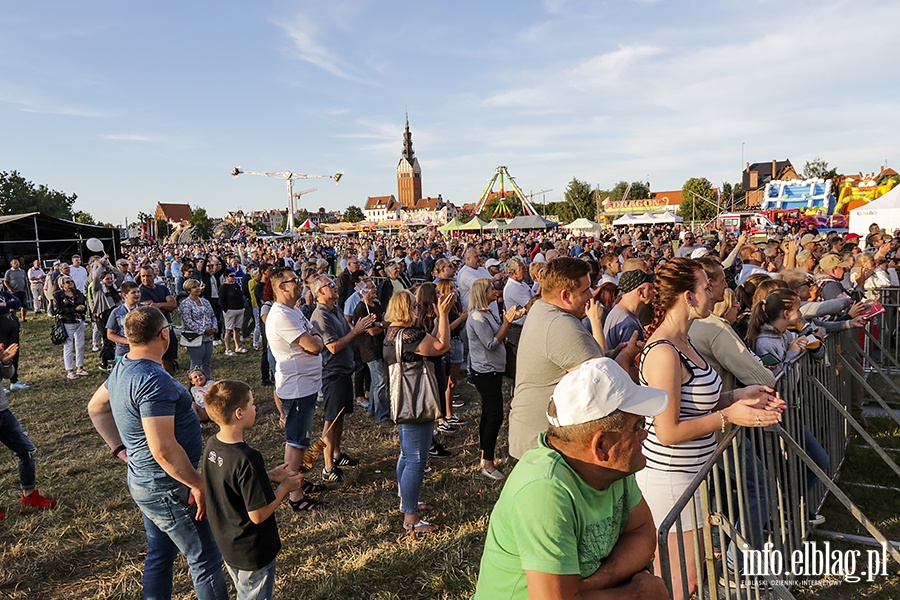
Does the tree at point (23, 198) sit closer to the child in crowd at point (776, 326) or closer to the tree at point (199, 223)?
the tree at point (199, 223)

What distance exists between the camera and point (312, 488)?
16.4ft

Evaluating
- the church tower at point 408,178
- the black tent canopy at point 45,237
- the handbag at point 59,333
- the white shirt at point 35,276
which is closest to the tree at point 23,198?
the black tent canopy at point 45,237

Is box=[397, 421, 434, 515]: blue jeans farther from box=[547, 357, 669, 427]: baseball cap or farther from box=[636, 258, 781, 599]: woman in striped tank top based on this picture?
box=[547, 357, 669, 427]: baseball cap

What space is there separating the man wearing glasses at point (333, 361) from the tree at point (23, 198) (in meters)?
56.8

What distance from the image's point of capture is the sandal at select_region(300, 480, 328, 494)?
16.2 ft

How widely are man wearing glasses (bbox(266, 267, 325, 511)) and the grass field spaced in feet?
1.91

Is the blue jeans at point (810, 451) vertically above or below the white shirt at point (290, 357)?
below

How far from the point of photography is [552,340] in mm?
3090

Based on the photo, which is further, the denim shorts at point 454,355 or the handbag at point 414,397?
the denim shorts at point 454,355

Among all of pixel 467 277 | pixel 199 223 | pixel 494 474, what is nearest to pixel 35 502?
pixel 494 474

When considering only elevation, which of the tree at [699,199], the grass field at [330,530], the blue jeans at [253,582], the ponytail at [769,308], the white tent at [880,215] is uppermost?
the tree at [699,199]

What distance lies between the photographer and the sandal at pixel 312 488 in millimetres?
4945

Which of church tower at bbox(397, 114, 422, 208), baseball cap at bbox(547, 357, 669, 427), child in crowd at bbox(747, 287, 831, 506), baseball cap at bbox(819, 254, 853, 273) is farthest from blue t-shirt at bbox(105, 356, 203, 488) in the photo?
church tower at bbox(397, 114, 422, 208)

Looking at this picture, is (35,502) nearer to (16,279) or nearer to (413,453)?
(413,453)
